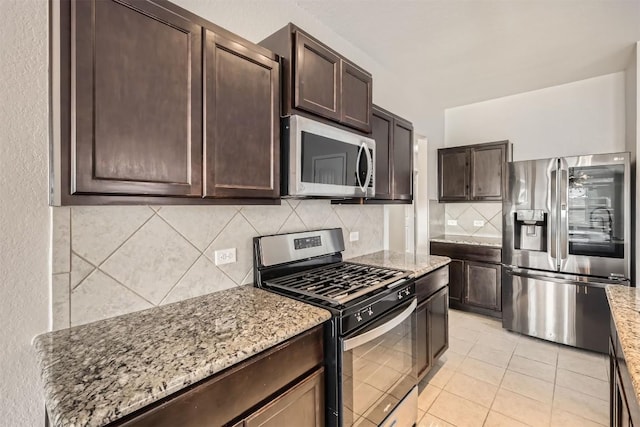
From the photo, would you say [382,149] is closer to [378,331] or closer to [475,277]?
[378,331]

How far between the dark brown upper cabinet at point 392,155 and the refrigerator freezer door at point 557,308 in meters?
1.71

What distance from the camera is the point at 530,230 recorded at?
3090 millimetres

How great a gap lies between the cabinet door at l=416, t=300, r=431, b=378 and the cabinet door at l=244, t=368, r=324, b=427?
3.33 ft

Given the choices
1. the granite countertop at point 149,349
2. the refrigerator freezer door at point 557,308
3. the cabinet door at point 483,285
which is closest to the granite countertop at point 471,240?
the cabinet door at point 483,285

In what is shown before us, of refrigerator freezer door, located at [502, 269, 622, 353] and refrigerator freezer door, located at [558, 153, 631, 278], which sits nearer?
refrigerator freezer door, located at [558, 153, 631, 278]

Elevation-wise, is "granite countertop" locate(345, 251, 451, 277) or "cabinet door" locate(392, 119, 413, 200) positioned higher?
"cabinet door" locate(392, 119, 413, 200)

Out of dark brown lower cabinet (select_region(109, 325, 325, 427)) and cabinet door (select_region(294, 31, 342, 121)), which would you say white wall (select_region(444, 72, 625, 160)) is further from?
dark brown lower cabinet (select_region(109, 325, 325, 427))

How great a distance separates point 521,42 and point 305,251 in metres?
2.68

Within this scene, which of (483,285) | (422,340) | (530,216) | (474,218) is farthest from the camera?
(474,218)

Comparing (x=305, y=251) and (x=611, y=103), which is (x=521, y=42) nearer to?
(x=611, y=103)

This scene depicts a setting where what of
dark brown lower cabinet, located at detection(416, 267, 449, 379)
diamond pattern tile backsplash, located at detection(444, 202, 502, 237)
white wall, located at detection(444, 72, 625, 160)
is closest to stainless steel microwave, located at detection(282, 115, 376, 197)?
dark brown lower cabinet, located at detection(416, 267, 449, 379)

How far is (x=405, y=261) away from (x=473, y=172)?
2308 mm

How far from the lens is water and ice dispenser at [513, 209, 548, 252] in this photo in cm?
301

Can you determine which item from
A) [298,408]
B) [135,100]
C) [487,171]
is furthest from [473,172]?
[135,100]
